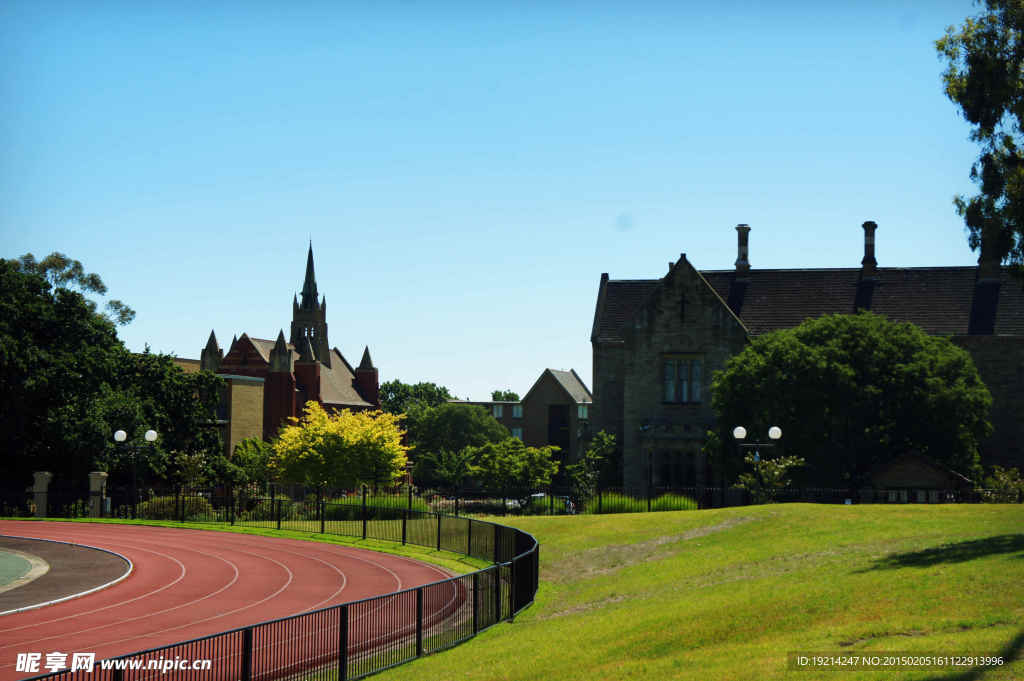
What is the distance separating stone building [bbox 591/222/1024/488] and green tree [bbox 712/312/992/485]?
8.45 metres

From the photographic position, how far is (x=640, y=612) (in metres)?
17.8

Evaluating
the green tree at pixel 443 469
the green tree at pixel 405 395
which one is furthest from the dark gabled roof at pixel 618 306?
the green tree at pixel 405 395

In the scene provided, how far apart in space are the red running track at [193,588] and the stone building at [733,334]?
2504 cm

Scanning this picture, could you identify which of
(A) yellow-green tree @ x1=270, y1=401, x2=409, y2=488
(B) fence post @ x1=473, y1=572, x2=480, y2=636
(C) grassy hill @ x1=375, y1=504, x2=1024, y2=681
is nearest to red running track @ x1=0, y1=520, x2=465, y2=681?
(B) fence post @ x1=473, y1=572, x2=480, y2=636

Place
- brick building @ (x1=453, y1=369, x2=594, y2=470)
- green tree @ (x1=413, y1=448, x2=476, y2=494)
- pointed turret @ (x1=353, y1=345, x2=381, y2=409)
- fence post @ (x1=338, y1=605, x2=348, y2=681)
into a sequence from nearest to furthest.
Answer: fence post @ (x1=338, y1=605, x2=348, y2=681), green tree @ (x1=413, y1=448, x2=476, y2=494), brick building @ (x1=453, y1=369, x2=594, y2=470), pointed turret @ (x1=353, y1=345, x2=381, y2=409)

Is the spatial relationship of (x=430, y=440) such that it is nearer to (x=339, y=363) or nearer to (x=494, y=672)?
(x=339, y=363)

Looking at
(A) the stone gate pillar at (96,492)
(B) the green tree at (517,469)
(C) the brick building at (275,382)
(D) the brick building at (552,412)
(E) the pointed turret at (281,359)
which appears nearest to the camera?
(A) the stone gate pillar at (96,492)

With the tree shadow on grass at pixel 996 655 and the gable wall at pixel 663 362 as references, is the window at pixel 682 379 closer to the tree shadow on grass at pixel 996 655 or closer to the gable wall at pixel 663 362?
the gable wall at pixel 663 362

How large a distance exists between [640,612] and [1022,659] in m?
8.06

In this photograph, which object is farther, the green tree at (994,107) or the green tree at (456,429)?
the green tree at (456,429)

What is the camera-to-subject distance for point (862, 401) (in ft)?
145

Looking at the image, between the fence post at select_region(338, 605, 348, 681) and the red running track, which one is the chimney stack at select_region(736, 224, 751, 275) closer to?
the red running track

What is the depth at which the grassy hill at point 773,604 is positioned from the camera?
40.3ft

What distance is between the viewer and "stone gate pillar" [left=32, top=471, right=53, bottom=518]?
44.6m
